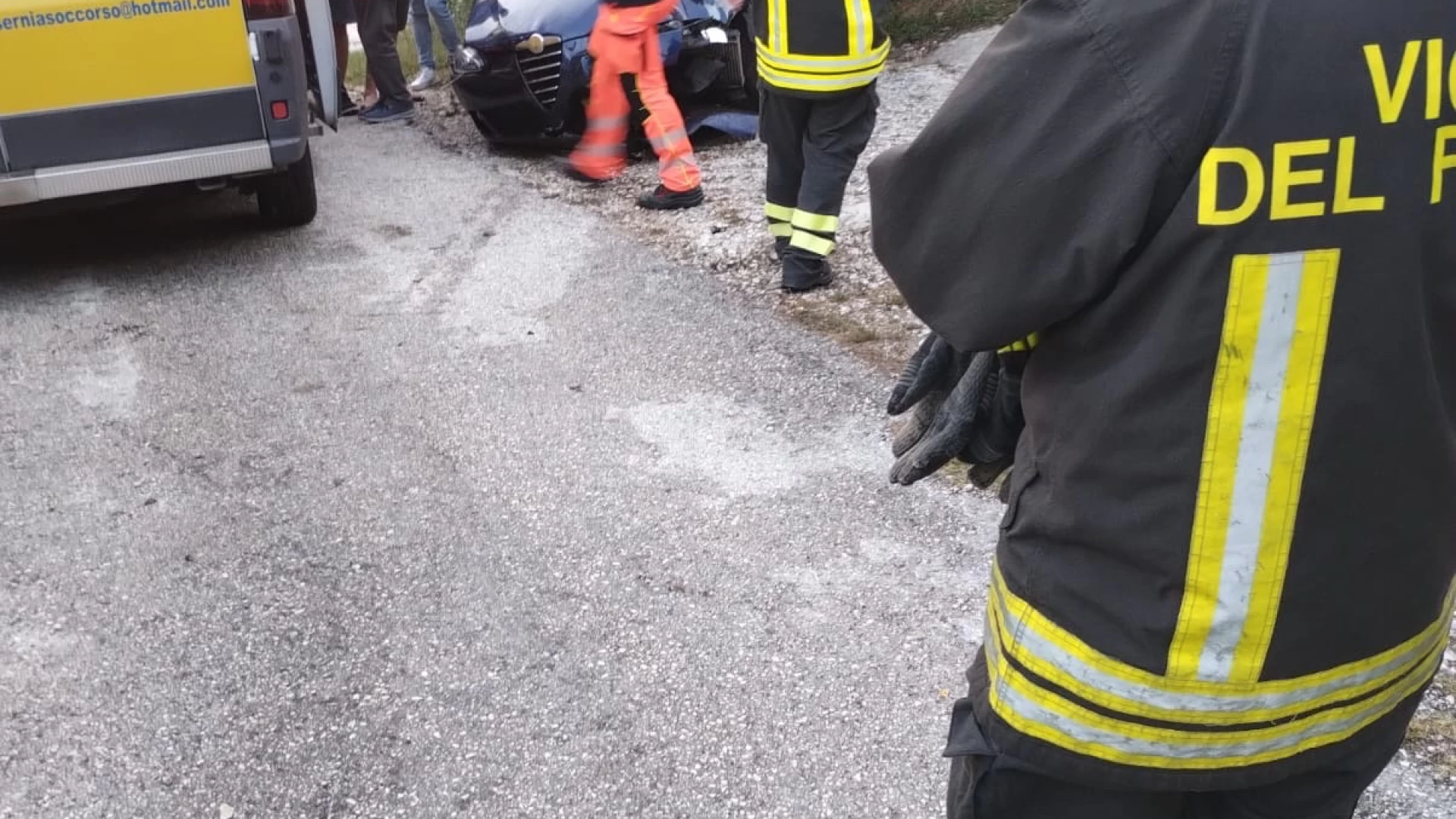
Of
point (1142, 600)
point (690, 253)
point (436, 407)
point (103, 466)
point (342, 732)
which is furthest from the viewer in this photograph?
point (690, 253)

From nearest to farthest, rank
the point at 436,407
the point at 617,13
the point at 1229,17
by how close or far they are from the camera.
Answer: the point at 1229,17
the point at 436,407
the point at 617,13

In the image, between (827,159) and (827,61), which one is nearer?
(827,61)

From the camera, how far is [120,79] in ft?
17.2

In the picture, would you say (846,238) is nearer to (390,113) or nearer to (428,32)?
(390,113)

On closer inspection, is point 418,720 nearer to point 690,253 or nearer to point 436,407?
point 436,407

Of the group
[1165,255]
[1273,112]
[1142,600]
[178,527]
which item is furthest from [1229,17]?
[178,527]

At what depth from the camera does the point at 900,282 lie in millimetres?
1489

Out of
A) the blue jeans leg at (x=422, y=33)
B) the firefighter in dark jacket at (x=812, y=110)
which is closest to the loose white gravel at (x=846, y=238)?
the firefighter in dark jacket at (x=812, y=110)

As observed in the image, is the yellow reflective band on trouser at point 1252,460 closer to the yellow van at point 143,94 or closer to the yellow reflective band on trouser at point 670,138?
the yellow van at point 143,94

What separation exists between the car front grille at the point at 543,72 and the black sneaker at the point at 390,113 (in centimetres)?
217

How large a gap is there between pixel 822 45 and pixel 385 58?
518 cm

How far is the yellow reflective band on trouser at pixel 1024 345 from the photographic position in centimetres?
148

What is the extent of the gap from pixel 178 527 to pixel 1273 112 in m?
3.29

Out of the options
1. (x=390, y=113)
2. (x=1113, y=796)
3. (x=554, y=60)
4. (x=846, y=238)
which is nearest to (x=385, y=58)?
(x=390, y=113)
